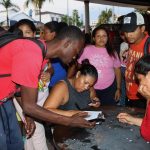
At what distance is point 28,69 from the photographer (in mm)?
1824

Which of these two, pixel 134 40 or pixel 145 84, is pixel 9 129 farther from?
pixel 134 40

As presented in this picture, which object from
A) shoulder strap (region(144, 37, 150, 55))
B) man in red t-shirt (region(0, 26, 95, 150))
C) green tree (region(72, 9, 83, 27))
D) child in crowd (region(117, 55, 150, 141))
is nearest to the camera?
man in red t-shirt (region(0, 26, 95, 150))

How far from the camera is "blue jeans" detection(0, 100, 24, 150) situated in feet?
7.01

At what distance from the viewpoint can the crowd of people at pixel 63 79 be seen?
1884mm

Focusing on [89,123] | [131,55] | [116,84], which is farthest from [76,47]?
[116,84]

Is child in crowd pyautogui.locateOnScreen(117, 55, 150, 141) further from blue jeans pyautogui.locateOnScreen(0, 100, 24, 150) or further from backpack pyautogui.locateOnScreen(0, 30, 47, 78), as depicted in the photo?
blue jeans pyautogui.locateOnScreen(0, 100, 24, 150)

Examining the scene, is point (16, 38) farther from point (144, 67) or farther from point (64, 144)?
point (144, 67)

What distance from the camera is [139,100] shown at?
11.0 ft

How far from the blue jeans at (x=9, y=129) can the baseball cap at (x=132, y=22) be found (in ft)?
5.14

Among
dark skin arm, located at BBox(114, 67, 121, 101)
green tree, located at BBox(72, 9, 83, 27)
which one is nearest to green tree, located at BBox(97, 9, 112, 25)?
green tree, located at BBox(72, 9, 83, 27)

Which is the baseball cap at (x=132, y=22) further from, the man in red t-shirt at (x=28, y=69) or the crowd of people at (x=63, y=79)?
the man in red t-shirt at (x=28, y=69)

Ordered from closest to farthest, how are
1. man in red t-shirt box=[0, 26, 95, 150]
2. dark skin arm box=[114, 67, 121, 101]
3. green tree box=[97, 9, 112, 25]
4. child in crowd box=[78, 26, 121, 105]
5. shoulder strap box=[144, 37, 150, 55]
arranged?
1. man in red t-shirt box=[0, 26, 95, 150]
2. shoulder strap box=[144, 37, 150, 55]
3. child in crowd box=[78, 26, 121, 105]
4. dark skin arm box=[114, 67, 121, 101]
5. green tree box=[97, 9, 112, 25]

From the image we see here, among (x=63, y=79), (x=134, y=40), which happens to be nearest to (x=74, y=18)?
(x=134, y=40)

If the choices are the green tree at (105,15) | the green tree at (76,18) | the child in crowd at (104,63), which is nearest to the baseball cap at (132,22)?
the child in crowd at (104,63)
